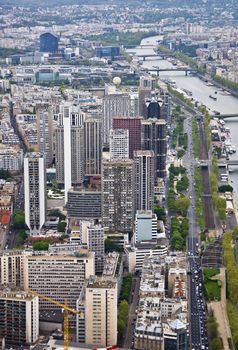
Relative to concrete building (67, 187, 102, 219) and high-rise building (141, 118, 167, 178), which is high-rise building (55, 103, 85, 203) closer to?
high-rise building (141, 118, 167, 178)

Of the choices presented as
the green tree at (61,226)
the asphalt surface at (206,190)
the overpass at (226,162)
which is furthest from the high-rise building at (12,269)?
the overpass at (226,162)

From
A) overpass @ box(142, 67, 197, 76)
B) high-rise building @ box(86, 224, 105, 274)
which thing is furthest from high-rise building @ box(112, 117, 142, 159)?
overpass @ box(142, 67, 197, 76)

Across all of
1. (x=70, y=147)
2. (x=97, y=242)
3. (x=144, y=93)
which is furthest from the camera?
(x=144, y=93)

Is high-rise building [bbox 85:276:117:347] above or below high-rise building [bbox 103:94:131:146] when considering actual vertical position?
below

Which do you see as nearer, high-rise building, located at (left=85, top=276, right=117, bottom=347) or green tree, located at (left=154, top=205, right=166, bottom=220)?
high-rise building, located at (left=85, top=276, right=117, bottom=347)

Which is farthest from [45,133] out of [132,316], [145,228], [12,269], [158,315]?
[158,315]

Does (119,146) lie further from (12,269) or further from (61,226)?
(12,269)

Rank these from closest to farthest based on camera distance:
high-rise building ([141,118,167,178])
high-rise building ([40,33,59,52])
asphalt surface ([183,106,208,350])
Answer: asphalt surface ([183,106,208,350]), high-rise building ([141,118,167,178]), high-rise building ([40,33,59,52])
